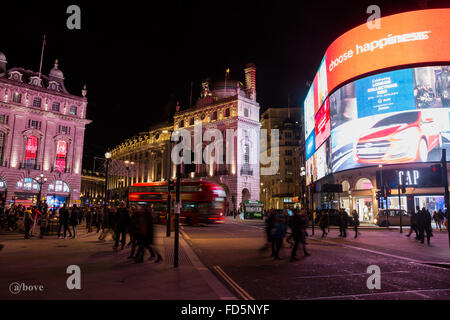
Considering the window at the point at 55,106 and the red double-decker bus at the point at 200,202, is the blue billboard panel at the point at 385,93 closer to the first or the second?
the red double-decker bus at the point at 200,202

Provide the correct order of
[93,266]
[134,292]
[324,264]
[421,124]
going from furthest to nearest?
1. [421,124]
2. [324,264]
3. [93,266]
4. [134,292]

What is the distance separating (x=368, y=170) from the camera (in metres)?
36.6

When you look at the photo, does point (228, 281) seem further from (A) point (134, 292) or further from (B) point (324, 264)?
(B) point (324, 264)

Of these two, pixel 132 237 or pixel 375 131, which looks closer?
pixel 132 237

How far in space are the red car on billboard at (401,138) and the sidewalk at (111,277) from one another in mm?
27826

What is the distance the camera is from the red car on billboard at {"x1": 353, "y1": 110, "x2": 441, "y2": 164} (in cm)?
3136

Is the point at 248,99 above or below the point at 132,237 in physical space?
above

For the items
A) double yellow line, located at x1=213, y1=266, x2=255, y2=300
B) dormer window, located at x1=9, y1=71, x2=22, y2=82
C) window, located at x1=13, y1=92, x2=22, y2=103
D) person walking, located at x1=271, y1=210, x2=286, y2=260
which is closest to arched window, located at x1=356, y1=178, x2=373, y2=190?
person walking, located at x1=271, y1=210, x2=286, y2=260

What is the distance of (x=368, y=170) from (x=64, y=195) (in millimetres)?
52414

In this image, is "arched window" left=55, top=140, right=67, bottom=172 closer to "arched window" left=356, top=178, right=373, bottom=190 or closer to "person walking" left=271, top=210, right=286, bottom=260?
"arched window" left=356, top=178, right=373, bottom=190

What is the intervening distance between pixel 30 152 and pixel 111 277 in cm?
5852

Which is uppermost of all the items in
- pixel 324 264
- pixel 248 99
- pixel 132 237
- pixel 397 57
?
pixel 248 99
